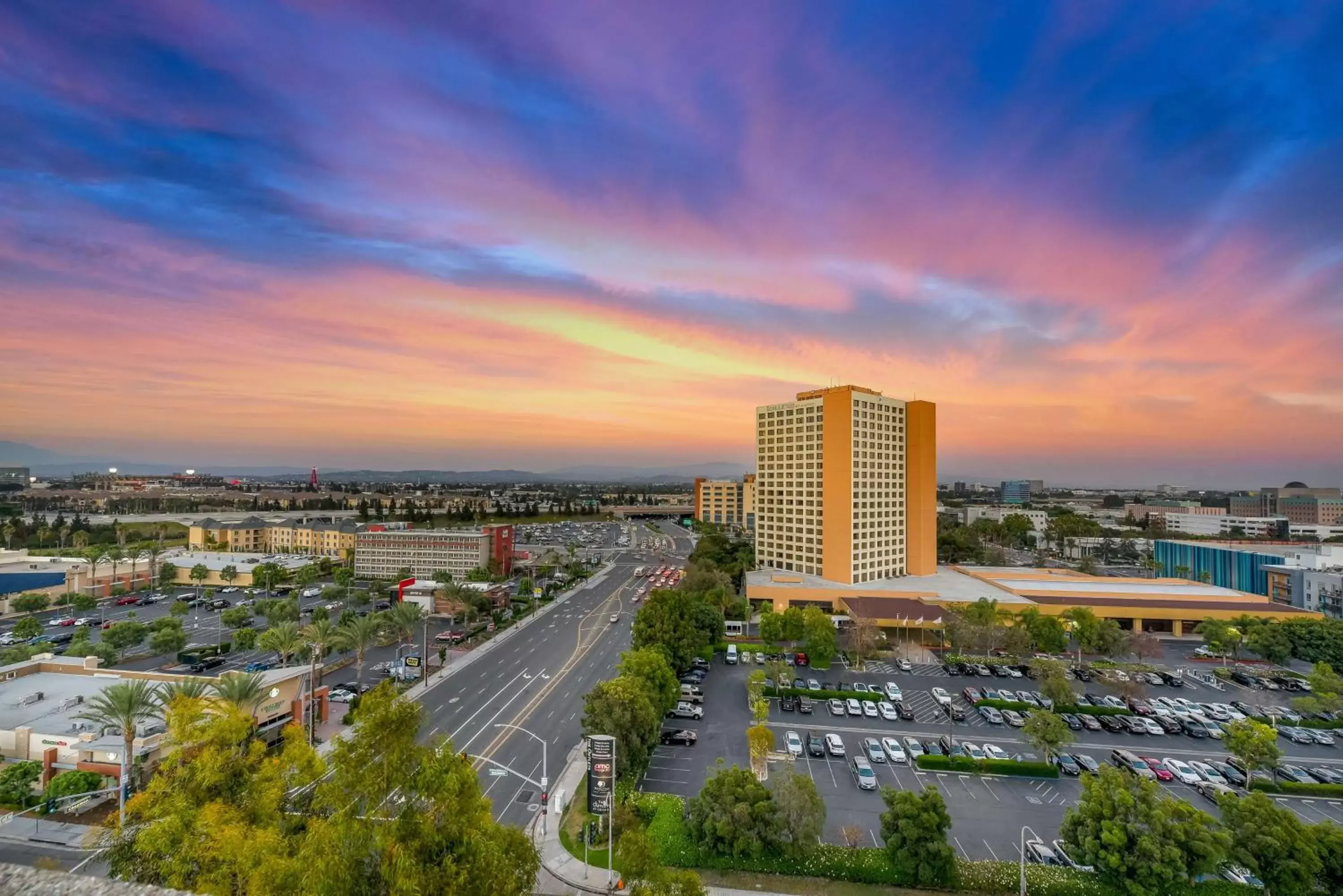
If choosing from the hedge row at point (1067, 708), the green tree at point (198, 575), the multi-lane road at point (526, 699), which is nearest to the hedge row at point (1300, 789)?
the hedge row at point (1067, 708)

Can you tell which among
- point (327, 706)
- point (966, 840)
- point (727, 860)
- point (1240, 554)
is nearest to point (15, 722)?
point (327, 706)

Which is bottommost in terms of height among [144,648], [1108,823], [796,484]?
[144,648]

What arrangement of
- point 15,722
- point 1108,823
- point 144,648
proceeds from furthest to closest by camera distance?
point 144,648 < point 15,722 < point 1108,823

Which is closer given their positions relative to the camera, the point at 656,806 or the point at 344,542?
the point at 656,806

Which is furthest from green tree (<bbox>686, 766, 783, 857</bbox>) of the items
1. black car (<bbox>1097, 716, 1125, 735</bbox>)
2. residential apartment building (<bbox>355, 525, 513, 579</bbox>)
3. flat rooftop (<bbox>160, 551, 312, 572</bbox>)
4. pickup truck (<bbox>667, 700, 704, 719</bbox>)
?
flat rooftop (<bbox>160, 551, 312, 572</bbox>)

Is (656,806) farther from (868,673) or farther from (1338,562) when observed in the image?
(1338,562)

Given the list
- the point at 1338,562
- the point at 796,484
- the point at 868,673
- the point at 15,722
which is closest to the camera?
the point at 15,722
